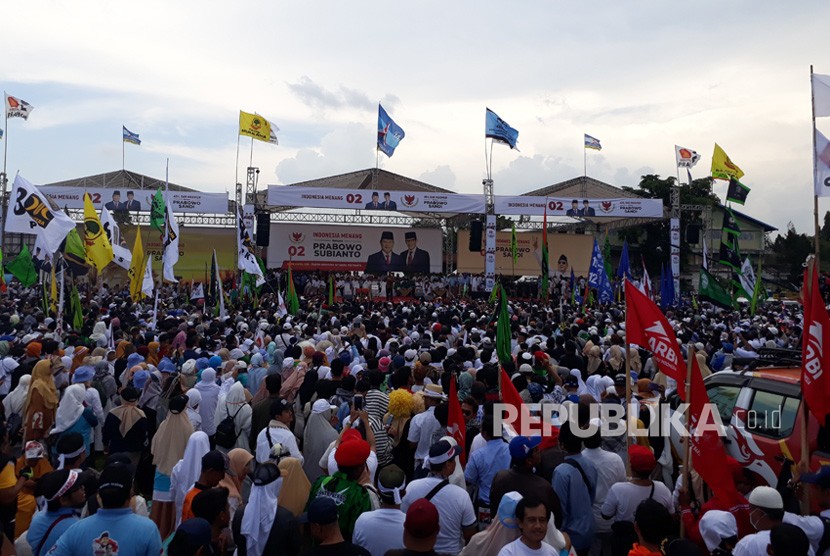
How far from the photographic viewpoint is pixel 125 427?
625 centimetres

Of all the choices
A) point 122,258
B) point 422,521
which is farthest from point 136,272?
point 422,521

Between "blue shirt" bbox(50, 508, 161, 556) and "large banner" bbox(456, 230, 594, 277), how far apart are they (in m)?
32.1

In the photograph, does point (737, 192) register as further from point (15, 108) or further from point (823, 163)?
point (15, 108)

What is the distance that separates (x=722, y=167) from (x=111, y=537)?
2864 cm

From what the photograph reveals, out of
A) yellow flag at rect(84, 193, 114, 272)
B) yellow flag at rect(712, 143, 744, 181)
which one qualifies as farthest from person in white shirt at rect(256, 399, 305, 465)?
yellow flag at rect(712, 143, 744, 181)

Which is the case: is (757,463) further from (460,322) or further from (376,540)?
(460,322)

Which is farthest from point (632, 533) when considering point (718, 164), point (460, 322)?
point (718, 164)

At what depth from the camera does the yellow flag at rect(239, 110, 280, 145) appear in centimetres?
2833

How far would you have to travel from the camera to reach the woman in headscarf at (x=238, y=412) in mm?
6340

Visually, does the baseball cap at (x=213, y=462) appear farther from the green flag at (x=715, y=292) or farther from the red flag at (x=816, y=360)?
the green flag at (x=715, y=292)

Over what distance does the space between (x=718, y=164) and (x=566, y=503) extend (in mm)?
26536

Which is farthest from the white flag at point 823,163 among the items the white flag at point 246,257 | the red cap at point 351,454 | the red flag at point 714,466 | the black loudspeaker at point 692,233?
the black loudspeaker at point 692,233

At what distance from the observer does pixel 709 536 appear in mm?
3771

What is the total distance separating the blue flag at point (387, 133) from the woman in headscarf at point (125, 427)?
2363 cm
